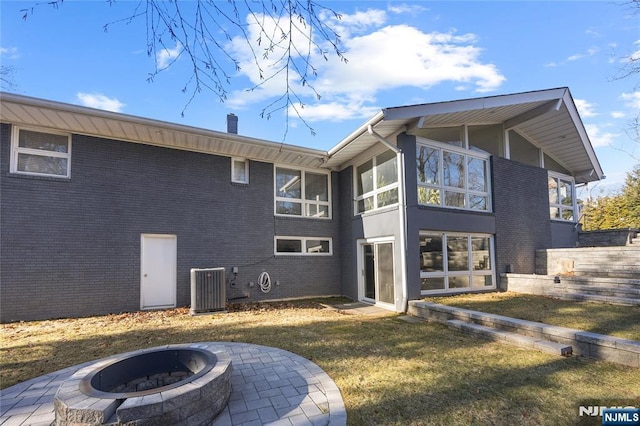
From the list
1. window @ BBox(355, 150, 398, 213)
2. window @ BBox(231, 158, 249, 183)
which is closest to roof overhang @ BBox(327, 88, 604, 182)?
window @ BBox(355, 150, 398, 213)

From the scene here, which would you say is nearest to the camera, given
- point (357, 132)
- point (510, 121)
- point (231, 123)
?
point (357, 132)

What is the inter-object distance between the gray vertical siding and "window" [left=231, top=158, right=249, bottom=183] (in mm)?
222

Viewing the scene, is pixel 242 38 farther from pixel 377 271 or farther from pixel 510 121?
pixel 510 121

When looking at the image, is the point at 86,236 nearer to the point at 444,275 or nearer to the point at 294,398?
the point at 294,398

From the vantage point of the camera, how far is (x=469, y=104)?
861 centimetres

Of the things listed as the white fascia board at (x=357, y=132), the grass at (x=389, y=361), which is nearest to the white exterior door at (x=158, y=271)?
the grass at (x=389, y=361)

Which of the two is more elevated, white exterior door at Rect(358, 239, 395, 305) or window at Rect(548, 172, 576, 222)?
window at Rect(548, 172, 576, 222)

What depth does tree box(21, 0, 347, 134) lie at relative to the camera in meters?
2.56

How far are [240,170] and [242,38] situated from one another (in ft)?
26.1

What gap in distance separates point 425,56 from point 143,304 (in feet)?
28.9

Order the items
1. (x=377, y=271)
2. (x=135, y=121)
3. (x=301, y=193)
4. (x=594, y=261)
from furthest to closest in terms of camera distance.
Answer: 1. (x=301, y=193)
2. (x=377, y=271)
3. (x=594, y=261)
4. (x=135, y=121)

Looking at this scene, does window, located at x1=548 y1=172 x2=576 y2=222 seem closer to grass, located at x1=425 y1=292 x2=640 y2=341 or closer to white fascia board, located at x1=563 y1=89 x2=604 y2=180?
white fascia board, located at x1=563 y1=89 x2=604 y2=180

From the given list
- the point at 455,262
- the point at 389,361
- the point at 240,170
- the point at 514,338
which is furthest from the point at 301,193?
the point at 514,338

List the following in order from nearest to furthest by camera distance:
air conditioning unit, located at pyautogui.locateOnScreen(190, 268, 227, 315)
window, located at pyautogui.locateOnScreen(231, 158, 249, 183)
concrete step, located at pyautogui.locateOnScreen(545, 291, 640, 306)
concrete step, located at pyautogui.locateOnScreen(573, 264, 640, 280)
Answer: concrete step, located at pyautogui.locateOnScreen(545, 291, 640, 306), concrete step, located at pyautogui.locateOnScreen(573, 264, 640, 280), air conditioning unit, located at pyautogui.locateOnScreen(190, 268, 227, 315), window, located at pyautogui.locateOnScreen(231, 158, 249, 183)
